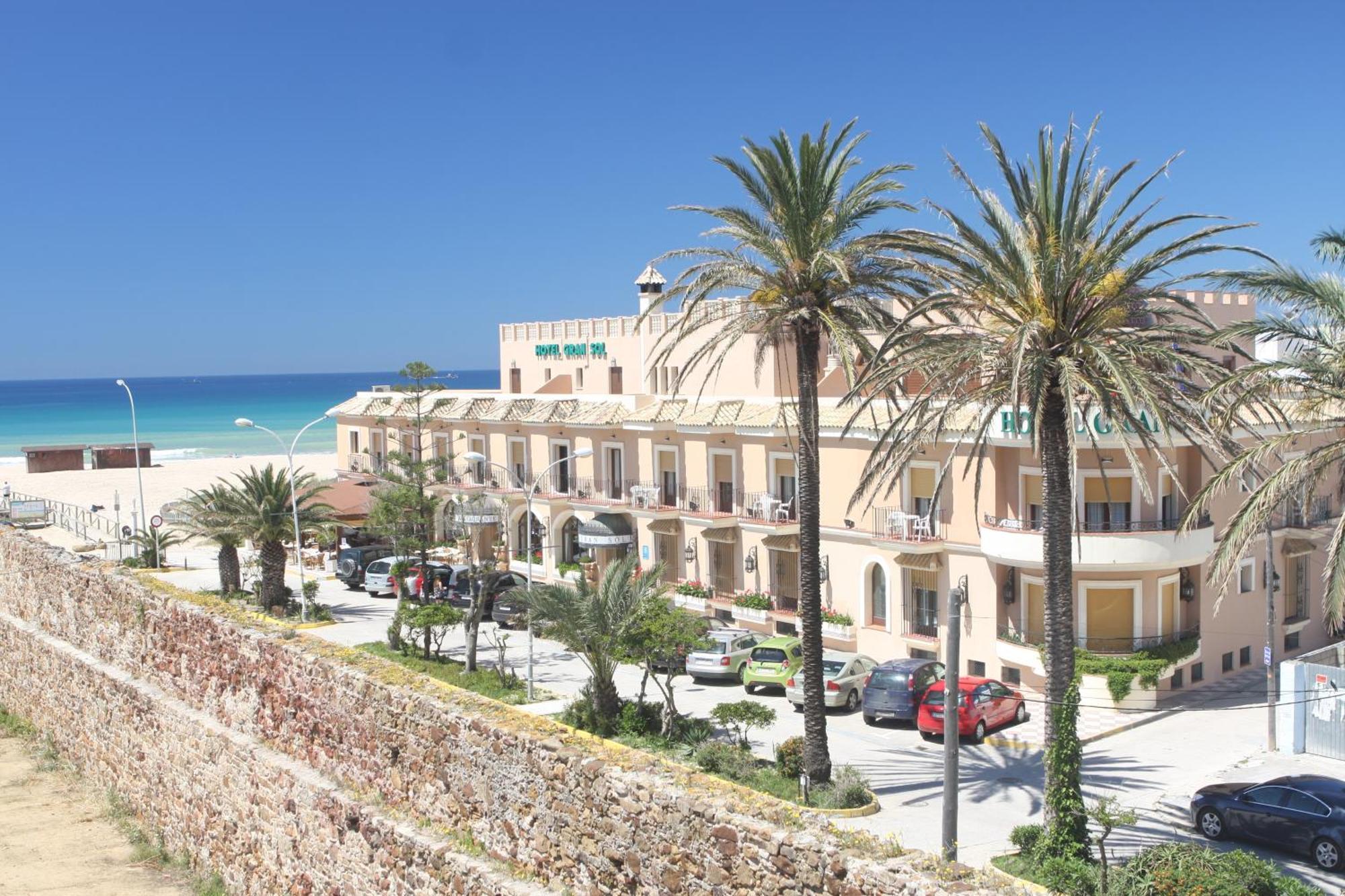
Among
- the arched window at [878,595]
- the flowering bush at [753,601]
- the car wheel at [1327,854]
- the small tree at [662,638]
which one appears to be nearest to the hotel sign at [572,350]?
the flowering bush at [753,601]

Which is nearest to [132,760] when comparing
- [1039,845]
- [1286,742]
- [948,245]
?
[1039,845]

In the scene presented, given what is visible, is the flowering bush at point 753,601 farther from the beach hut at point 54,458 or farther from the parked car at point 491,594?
the beach hut at point 54,458

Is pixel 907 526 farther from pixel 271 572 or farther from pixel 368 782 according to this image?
pixel 368 782

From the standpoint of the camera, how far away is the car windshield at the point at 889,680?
87.8 ft

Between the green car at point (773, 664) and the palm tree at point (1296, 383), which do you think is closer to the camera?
the palm tree at point (1296, 383)

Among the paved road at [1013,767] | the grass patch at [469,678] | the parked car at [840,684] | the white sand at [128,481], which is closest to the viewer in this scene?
the paved road at [1013,767]

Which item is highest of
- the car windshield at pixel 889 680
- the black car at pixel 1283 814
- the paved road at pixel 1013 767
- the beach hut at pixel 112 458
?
the beach hut at pixel 112 458

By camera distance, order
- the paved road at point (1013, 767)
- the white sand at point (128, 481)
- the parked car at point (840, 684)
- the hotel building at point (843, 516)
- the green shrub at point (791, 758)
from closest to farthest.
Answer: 1. the paved road at point (1013, 767)
2. the green shrub at point (791, 758)
3. the parked car at point (840, 684)
4. the hotel building at point (843, 516)
5. the white sand at point (128, 481)

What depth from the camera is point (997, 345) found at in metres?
17.9

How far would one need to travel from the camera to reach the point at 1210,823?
64.0 feet

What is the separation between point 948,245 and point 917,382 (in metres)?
19.4

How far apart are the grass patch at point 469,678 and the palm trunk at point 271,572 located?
7.08m

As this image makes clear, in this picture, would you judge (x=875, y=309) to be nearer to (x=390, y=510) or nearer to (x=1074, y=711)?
(x=1074, y=711)

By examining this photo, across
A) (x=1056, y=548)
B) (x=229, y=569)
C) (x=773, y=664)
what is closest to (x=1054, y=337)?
(x=1056, y=548)
